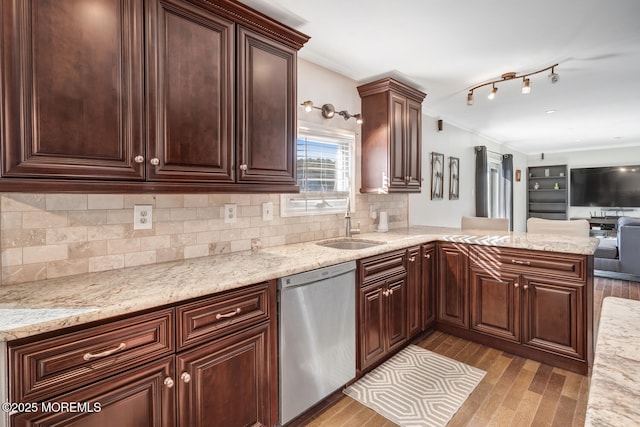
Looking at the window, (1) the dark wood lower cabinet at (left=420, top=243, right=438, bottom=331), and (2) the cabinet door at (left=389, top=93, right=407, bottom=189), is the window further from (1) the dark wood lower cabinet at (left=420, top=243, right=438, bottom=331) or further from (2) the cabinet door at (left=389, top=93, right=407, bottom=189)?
(1) the dark wood lower cabinet at (left=420, top=243, right=438, bottom=331)

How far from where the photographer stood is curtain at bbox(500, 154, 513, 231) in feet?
23.6

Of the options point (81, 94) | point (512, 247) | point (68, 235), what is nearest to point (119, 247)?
point (68, 235)

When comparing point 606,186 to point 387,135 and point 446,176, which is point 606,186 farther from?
point 387,135

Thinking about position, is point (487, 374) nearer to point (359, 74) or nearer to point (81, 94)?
point (359, 74)

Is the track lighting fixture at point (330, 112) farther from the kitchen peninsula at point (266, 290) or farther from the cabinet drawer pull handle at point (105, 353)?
the cabinet drawer pull handle at point (105, 353)

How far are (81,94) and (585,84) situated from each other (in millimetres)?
4445

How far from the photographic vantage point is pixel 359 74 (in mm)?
3137

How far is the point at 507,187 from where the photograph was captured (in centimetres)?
735

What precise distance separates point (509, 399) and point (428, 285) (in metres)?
1.07

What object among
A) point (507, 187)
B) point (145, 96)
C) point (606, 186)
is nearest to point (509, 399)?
point (145, 96)

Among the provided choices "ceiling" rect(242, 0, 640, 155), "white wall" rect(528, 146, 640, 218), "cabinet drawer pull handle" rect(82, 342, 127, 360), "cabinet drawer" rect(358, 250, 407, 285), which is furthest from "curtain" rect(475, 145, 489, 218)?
"cabinet drawer pull handle" rect(82, 342, 127, 360)

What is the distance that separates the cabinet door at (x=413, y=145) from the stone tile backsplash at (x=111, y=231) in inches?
62.2

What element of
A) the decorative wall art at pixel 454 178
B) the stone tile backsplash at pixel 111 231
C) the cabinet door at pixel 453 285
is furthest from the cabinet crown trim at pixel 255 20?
the decorative wall art at pixel 454 178

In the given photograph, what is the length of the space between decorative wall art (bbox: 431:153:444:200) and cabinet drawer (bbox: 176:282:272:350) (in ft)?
11.4
